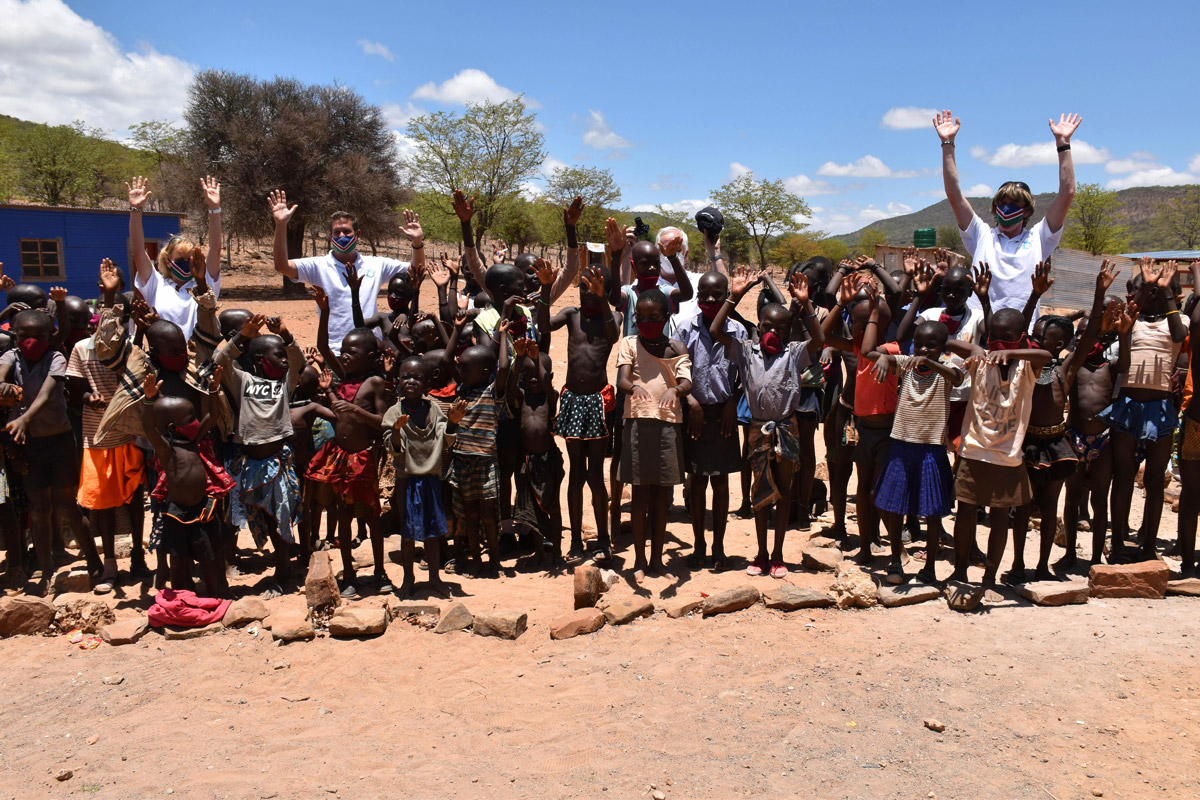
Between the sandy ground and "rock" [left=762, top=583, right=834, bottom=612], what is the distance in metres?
0.07

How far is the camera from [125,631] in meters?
4.84

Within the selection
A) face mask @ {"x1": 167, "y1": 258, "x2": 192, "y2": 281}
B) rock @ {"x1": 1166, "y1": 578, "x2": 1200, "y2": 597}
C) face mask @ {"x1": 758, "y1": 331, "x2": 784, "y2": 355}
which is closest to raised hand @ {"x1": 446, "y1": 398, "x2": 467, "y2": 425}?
face mask @ {"x1": 758, "y1": 331, "x2": 784, "y2": 355}

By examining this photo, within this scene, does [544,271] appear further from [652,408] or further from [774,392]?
[774,392]

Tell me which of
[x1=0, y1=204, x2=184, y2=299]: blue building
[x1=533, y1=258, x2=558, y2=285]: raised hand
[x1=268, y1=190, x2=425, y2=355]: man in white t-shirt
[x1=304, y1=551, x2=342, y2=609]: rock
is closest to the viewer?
[x1=304, y1=551, x2=342, y2=609]: rock

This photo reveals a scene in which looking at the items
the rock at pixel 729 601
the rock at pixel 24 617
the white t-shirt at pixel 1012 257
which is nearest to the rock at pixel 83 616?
the rock at pixel 24 617

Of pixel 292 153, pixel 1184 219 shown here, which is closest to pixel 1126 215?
pixel 1184 219

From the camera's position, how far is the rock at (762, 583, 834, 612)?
198 inches

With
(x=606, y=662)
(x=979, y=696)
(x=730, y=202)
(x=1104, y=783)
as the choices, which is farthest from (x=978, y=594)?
(x=730, y=202)

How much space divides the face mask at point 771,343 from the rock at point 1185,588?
9.96ft

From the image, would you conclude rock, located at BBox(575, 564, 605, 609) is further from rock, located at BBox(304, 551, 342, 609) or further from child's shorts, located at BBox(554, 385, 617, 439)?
rock, located at BBox(304, 551, 342, 609)

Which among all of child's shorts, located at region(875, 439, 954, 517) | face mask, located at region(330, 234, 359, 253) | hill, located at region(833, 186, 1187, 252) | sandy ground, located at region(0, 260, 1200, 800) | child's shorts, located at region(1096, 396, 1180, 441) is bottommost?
sandy ground, located at region(0, 260, 1200, 800)

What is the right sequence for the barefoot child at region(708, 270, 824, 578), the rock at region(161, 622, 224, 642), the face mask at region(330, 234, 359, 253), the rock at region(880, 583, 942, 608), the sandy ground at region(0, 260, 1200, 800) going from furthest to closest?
the face mask at region(330, 234, 359, 253) → the barefoot child at region(708, 270, 824, 578) → the rock at region(880, 583, 942, 608) → the rock at region(161, 622, 224, 642) → the sandy ground at region(0, 260, 1200, 800)

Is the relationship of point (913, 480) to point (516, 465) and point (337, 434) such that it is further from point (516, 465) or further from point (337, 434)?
point (337, 434)

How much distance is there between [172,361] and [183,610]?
1.61m
